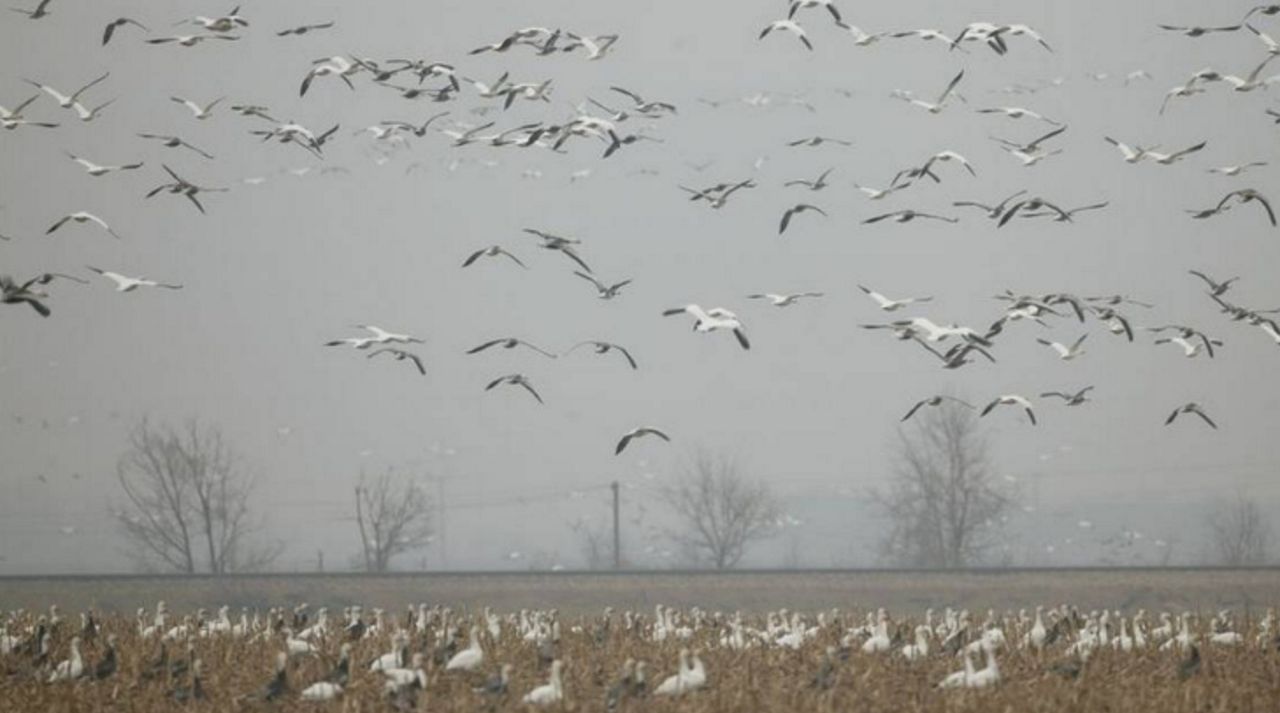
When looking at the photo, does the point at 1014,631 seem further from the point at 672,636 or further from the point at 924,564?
the point at 924,564

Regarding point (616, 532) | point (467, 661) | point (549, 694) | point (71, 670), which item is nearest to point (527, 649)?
point (467, 661)

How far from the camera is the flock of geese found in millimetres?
27938

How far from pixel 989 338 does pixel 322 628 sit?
39.0ft

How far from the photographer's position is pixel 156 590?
6594 centimetres

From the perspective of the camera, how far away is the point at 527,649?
110 ft

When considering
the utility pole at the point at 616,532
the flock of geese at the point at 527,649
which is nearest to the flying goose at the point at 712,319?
the flock of geese at the point at 527,649

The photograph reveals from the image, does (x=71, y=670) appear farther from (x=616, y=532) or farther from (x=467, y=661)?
(x=616, y=532)

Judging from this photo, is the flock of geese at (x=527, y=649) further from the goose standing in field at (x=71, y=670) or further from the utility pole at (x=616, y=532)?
the utility pole at (x=616, y=532)

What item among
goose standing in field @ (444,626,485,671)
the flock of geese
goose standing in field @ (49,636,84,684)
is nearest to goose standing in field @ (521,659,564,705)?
A: the flock of geese

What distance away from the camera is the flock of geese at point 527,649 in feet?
91.7

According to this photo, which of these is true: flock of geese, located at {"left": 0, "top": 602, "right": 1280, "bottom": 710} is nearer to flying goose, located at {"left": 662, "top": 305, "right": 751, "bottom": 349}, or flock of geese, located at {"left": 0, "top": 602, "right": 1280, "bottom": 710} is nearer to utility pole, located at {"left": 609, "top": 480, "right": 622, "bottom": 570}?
flying goose, located at {"left": 662, "top": 305, "right": 751, "bottom": 349}

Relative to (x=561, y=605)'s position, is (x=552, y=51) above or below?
above

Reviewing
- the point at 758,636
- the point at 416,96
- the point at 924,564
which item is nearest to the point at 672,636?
the point at 758,636

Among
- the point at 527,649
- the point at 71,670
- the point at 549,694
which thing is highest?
the point at 527,649
